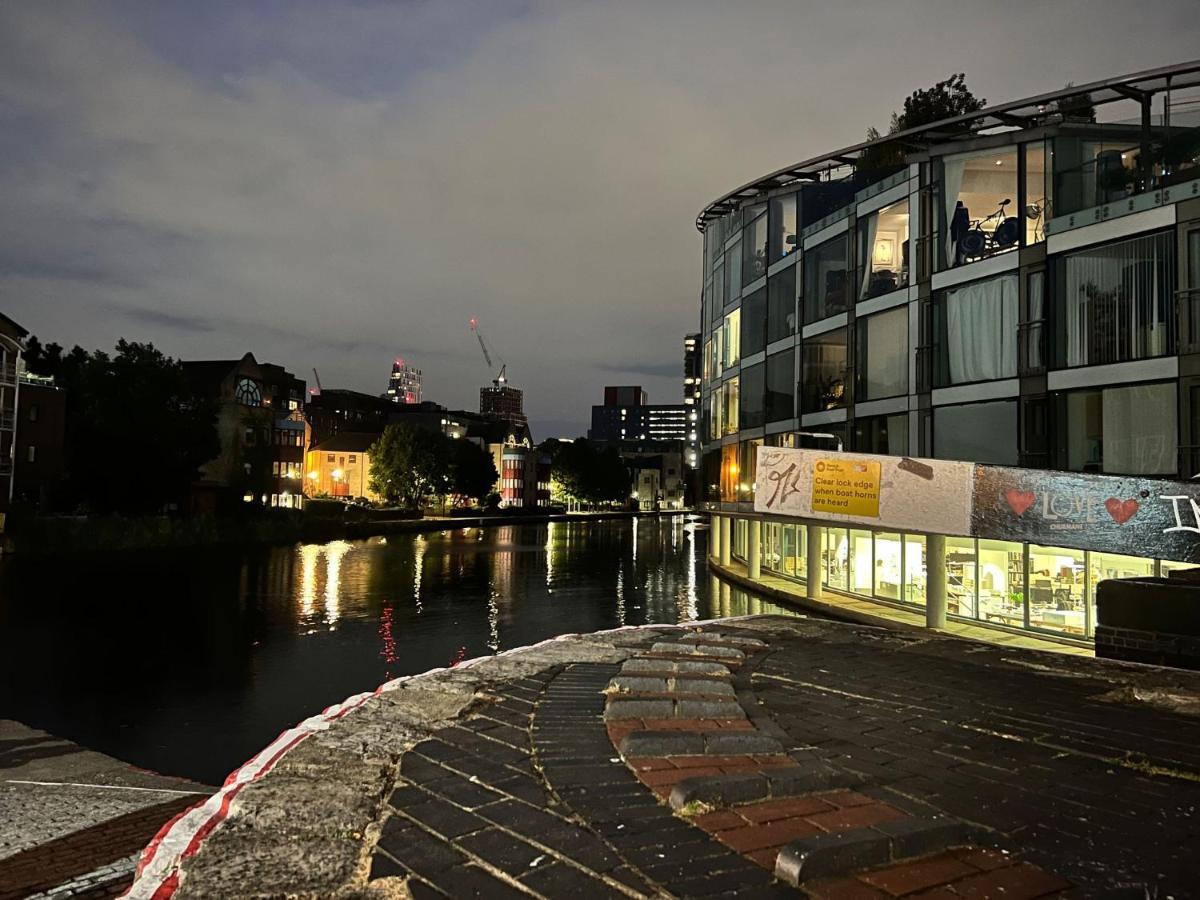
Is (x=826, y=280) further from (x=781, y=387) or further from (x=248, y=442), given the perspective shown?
(x=248, y=442)

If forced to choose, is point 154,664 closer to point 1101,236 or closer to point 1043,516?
point 1043,516

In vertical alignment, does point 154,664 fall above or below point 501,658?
below

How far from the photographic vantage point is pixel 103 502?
57.6 m

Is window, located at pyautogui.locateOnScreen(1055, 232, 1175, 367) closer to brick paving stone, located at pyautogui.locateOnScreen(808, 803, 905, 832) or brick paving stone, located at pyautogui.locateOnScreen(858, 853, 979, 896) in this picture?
brick paving stone, located at pyautogui.locateOnScreen(808, 803, 905, 832)

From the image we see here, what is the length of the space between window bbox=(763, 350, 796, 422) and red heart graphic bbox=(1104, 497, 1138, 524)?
2076 cm

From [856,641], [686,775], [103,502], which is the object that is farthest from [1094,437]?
[103,502]

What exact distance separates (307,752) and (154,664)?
16.5m

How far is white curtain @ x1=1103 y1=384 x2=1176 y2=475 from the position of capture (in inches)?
717

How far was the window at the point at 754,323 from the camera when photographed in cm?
3638

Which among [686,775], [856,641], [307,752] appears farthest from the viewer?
[856,641]

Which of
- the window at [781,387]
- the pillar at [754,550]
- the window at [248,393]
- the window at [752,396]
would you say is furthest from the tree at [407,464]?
the pillar at [754,550]

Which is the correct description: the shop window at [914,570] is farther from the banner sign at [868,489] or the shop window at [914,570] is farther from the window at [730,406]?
the window at [730,406]

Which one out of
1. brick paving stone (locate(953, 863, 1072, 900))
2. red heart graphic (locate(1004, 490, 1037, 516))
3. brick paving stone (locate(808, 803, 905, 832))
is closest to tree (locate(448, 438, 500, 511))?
red heart graphic (locate(1004, 490, 1037, 516))

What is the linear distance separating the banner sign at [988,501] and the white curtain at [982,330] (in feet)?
27.8
